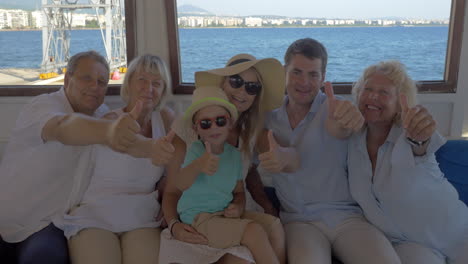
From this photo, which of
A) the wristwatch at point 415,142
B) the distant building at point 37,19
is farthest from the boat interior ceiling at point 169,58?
the wristwatch at point 415,142

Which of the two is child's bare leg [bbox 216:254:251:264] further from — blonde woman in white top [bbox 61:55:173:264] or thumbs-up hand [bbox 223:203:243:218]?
blonde woman in white top [bbox 61:55:173:264]

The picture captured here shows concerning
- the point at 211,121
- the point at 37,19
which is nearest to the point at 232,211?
the point at 211,121

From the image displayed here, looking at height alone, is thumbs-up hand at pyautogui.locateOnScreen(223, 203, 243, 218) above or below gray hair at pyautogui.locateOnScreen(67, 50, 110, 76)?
below

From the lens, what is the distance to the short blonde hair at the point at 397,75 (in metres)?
1.89

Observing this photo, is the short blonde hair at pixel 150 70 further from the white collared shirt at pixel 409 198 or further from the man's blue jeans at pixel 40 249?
the white collared shirt at pixel 409 198

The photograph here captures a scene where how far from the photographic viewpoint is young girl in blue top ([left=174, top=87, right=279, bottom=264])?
168cm

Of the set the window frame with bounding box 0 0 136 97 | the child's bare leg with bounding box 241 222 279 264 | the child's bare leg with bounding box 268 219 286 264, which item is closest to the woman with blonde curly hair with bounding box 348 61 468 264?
the child's bare leg with bounding box 268 219 286 264

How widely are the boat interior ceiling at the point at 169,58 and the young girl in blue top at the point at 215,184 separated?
1.08m

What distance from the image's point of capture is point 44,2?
318 cm

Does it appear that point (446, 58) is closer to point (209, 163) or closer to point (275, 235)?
point (275, 235)

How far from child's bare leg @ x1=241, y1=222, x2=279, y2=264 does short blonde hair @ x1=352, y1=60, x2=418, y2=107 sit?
3.06ft

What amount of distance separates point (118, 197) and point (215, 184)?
1.84 ft

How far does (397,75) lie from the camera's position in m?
1.89

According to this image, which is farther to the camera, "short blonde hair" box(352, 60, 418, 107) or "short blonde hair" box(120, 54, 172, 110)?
"short blonde hair" box(120, 54, 172, 110)
